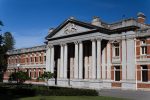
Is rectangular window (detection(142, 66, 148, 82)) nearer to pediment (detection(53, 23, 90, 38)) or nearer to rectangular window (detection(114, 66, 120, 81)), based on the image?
rectangular window (detection(114, 66, 120, 81))

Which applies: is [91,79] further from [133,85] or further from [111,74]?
[133,85]

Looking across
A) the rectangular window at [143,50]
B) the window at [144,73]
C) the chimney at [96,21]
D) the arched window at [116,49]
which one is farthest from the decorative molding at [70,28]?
the window at [144,73]

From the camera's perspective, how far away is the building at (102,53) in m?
40.2

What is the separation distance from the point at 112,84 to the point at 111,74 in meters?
1.65

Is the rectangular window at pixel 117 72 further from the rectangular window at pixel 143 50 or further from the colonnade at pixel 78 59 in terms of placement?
the rectangular window at pixel 143 50

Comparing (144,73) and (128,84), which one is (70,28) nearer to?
(128,84)

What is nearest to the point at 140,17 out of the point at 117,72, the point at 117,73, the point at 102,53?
the point at 102,53

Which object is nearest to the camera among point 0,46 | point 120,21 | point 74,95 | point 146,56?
point 74,95

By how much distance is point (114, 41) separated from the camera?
146ft

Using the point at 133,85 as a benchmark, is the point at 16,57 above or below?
above

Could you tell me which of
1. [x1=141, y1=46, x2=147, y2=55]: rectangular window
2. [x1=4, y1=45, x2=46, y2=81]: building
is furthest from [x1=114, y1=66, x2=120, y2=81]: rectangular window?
[x1=4, y1=45, x2=46, y2=81]: building

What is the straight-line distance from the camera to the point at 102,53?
4591 centimetres

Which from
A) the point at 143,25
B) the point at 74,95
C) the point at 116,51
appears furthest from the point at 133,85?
the point at 74,95

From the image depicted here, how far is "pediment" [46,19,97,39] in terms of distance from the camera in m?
46.6
